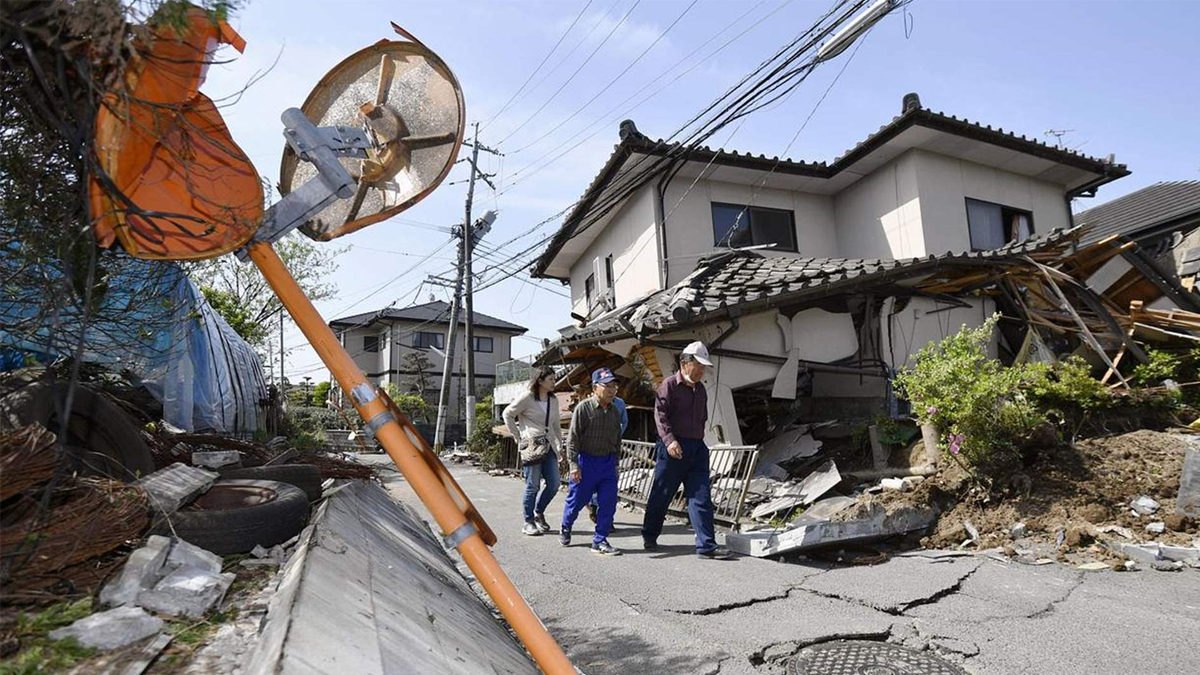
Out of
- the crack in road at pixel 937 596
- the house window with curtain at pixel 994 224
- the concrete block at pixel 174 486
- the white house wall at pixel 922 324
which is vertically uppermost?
the house window with curtain at pixel 994 224

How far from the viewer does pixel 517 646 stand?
3.44 m

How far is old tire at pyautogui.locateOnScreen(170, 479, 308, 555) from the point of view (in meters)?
2.91

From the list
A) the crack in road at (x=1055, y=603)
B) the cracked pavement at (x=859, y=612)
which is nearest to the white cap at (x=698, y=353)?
the cracked pavement at (x=859, y=612)

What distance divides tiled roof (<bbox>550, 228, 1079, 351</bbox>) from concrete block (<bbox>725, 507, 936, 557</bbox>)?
319 centimetres

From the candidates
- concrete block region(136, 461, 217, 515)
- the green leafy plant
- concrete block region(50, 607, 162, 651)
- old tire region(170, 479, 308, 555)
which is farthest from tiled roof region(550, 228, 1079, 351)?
the green leafy plant

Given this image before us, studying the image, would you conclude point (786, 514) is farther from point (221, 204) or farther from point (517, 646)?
point (221, 204)

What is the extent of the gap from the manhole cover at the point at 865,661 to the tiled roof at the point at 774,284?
5.01 meters

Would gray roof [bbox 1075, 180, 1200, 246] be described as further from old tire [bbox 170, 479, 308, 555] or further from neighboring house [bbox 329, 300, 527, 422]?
neighboring house [bbox 329, 300, 527, 422]

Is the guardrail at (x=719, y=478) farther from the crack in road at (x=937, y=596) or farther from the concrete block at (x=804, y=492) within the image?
the crack in road at (x=937, y=596)

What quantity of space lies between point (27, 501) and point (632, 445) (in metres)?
7.16

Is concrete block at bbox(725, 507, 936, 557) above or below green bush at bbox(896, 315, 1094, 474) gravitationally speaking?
below

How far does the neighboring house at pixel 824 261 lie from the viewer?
8.66m

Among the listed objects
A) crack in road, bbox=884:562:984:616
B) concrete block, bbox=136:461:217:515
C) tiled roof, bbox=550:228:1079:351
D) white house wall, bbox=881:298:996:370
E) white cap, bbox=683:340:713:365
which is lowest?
crack in road, bbox=884:562:984:616

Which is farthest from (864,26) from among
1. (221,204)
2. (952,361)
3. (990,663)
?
(221,204)
